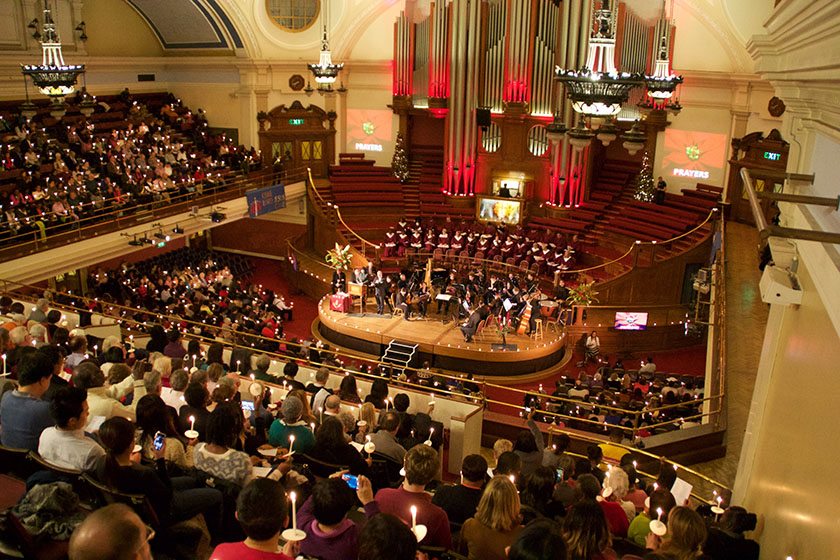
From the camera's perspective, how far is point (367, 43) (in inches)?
980

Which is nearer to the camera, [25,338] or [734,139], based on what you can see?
[25,338]

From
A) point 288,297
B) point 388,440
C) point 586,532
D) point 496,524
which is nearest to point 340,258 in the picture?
point 288,297

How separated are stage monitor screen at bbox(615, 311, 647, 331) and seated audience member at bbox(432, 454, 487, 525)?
A: 45.9 feet

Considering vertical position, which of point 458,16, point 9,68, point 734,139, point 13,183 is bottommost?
point 13,183

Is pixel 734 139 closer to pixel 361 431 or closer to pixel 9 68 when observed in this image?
pixel 361 431

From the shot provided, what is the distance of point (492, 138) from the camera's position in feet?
77.1

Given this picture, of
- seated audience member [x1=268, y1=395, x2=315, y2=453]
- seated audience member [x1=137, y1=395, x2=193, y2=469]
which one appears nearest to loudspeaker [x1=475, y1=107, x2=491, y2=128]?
seated audience member [x1=268, y1=395, x2=315, y2=453]

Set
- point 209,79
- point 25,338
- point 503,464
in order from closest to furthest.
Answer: point 503,464
point 25,338
point 209,79

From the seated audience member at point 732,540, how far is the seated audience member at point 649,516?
0.34 metres

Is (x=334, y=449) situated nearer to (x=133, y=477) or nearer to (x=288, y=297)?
(x=133, y=477)

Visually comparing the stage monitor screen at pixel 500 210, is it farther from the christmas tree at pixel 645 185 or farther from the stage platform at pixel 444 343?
the stage platform at pixel 444 343

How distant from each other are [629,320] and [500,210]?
698 cm

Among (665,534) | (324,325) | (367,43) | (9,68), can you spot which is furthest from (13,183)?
(665,534)

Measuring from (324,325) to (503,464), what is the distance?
13.1m
